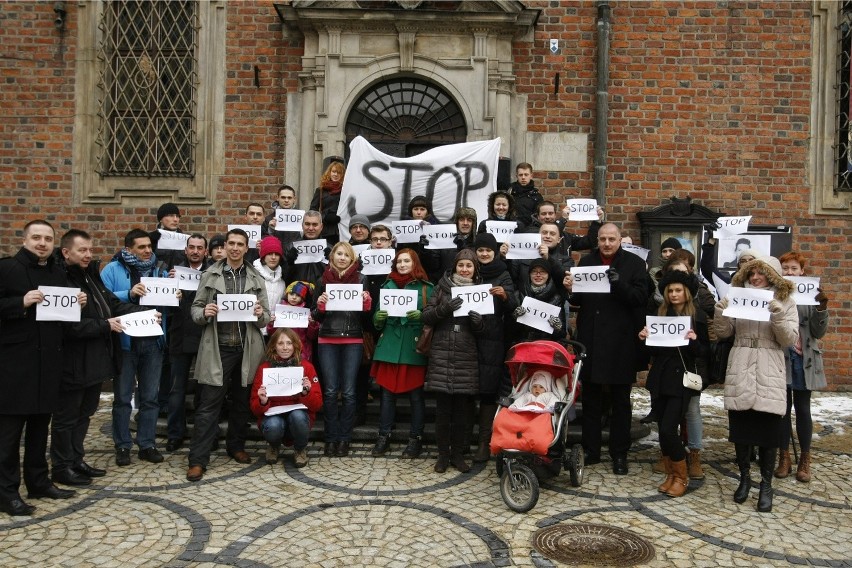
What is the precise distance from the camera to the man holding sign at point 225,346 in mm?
5723

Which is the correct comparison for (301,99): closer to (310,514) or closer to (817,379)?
(310,514)

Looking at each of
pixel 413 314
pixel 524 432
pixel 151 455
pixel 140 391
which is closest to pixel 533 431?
pixel 524 432

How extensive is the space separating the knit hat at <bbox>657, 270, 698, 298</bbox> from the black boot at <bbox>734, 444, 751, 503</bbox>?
4.23 feet

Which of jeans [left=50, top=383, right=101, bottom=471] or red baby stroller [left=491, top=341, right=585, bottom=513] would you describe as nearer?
red baby stroller [left=491, top=341, right=585, bottom=513]

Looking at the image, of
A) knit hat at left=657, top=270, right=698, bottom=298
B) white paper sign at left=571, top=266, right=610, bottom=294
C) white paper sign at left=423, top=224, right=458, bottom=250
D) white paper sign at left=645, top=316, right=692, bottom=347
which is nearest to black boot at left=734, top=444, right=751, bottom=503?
white paper sign at left=645, top=316, right=692, bottom=347

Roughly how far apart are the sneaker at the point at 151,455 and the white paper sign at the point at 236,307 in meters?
1.39

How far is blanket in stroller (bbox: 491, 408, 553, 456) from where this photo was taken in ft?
16.5

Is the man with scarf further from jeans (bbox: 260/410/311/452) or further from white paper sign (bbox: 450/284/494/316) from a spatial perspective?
white paper sign (bbox: 450/284/494/316)

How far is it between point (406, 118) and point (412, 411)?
16.7ft

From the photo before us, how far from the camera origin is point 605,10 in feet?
31.5

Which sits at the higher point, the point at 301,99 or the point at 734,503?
the point at 301,99

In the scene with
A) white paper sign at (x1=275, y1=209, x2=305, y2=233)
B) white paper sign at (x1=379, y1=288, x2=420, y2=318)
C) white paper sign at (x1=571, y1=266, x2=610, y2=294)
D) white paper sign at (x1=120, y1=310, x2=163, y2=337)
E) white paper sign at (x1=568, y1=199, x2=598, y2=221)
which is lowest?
white paper sign at (x1=120, y1=310, x2=163, y2=337)

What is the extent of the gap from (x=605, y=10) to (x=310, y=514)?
8026mm

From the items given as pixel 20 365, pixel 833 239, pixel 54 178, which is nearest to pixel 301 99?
pixel 54 178
